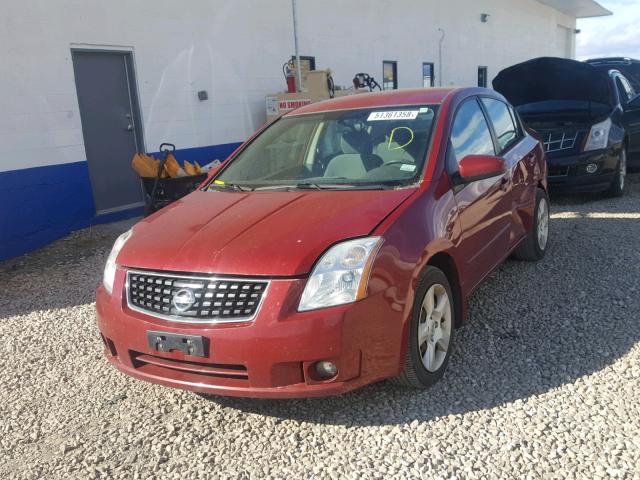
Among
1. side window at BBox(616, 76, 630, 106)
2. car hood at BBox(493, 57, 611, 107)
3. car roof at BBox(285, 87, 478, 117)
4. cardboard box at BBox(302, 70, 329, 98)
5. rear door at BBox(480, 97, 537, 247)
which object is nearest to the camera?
car roof at BBox(285, 87, 478, 117)

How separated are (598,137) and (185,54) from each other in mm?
5889

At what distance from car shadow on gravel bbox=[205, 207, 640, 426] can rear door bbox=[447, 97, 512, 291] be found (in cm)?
40

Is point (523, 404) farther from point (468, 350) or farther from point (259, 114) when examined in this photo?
point (259, 114)

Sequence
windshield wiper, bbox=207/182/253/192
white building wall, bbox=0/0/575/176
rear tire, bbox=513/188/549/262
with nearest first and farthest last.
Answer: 1. windshield wiper, bbox=207/182/253/192
2. rear tire, bbox=513/188/549/262
3. white building wall, bbox=0/0/575/176

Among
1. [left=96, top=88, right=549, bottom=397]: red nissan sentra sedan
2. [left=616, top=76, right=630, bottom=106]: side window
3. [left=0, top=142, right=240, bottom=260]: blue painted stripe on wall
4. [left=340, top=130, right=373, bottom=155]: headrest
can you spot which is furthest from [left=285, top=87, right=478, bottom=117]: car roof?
[left=616, top=76, right=630, bottom=106]: side window

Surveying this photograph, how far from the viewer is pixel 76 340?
13.8 ft

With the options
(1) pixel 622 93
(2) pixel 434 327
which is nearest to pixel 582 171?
(1) pixel 622 93

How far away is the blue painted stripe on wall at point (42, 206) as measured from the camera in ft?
22.0

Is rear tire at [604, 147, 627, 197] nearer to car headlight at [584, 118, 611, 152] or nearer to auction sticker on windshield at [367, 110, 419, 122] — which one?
car headlight at [584, 118, 611, 152]

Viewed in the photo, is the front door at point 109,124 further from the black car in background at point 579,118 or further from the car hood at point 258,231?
the black car in background at point 579,118

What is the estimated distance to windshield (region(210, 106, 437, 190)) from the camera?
349cm

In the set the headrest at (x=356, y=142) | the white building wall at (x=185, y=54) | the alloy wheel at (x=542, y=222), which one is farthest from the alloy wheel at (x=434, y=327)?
the white building wall at (x=185, y=54)

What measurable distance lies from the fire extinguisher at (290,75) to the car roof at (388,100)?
5.67m

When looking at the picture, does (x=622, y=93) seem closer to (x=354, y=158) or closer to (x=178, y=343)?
(x=354, y=158)
